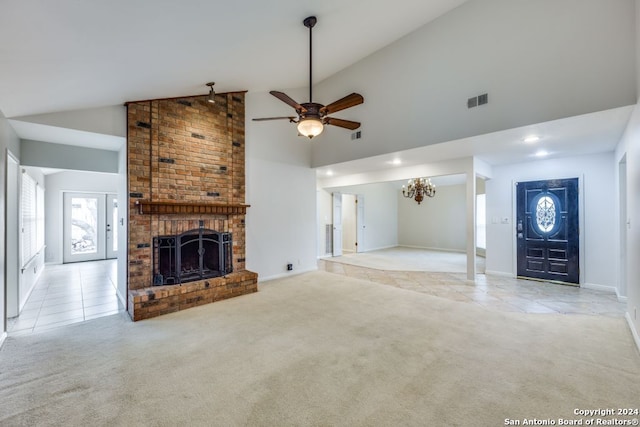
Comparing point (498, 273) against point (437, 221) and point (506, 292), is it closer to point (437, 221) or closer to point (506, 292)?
point (506, 292)

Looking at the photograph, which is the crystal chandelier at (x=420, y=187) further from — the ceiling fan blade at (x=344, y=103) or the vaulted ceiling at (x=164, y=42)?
the ceiling fan blade at (x=344, y=103)

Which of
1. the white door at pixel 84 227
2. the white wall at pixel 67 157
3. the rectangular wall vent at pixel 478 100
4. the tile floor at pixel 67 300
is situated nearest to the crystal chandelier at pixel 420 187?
the rectangular wall vent at pixel 478 100

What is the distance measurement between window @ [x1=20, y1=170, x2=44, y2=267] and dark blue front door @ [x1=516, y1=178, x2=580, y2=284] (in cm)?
870

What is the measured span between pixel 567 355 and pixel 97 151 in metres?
6.56

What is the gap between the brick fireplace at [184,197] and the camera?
3947 mm

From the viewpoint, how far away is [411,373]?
92.0 inches

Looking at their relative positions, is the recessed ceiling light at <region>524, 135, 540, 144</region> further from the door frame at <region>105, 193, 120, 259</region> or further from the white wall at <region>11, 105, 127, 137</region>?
the door frame at <region>105, 193, 120, 259</region>

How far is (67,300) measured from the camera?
4.42 m

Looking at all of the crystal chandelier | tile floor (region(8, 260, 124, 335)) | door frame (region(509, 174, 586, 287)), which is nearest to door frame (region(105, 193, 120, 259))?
tile floor (region(8, 260, 124, 335))

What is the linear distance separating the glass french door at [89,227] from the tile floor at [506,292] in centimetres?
684

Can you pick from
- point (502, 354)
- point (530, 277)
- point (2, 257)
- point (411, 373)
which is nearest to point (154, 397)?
point (411, 373)

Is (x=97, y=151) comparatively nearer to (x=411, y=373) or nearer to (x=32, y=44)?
(x=32, y=44)

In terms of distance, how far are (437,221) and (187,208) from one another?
29.7 feet

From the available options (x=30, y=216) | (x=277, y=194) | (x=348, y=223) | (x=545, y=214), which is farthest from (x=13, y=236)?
(x=545, y=214)
